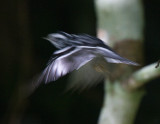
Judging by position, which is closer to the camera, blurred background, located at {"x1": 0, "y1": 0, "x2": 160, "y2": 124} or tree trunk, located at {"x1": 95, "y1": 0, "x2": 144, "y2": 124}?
tree trunk, located at {"x1": 95, "y1": 0, "x2": 144, "y2": 124}

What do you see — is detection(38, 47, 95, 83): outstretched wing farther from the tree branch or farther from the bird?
the tree branch

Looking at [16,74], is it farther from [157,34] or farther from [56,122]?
[157,34]

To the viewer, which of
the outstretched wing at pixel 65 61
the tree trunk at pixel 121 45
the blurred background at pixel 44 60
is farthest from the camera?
the blurred background at pixel 44 60

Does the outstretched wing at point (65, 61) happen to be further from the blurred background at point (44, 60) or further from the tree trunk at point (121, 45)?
the blurred background at point (44, 60)

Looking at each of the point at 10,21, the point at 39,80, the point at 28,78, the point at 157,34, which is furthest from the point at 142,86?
the point at 10,21

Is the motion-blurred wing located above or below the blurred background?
above

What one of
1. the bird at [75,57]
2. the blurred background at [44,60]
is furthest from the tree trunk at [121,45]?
the blurred background at [44,60]

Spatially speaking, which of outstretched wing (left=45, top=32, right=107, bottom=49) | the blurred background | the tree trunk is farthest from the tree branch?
the blurred background

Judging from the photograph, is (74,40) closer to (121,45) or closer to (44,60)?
(121,45)
